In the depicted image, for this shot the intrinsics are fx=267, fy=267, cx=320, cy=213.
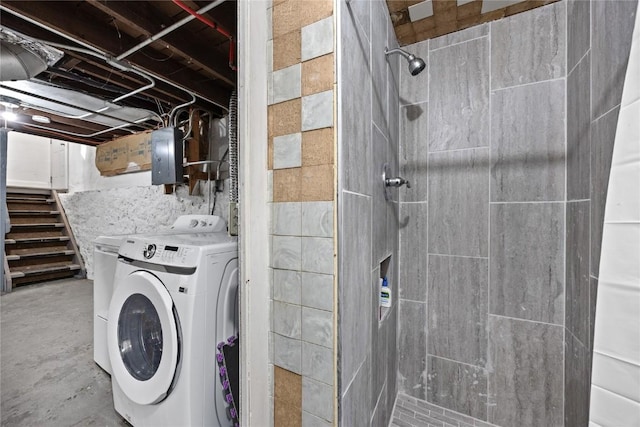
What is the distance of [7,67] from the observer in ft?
5.31

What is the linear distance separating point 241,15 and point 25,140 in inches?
177

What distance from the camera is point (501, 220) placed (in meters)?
1.44

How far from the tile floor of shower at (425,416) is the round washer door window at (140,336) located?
1314mm

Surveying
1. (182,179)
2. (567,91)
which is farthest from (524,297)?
(182,179)

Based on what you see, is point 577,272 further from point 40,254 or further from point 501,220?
point 40,254

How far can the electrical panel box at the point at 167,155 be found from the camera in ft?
7.67

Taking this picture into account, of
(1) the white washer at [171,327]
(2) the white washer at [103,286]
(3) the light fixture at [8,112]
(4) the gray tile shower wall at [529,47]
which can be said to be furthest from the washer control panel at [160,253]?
(3) the light fixture at [8,112]

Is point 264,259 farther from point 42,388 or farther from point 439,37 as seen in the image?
point 42,388

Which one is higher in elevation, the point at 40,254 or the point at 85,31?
the point at 85,31

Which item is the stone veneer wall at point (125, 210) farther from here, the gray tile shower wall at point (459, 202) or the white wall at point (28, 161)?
the gray tile shower wall at point (459, 202)

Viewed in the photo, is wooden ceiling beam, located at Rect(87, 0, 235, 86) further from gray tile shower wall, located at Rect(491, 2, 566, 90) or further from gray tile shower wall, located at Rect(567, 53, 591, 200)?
gray tile shower wall, located at Rect(567, 53, 591, 200)

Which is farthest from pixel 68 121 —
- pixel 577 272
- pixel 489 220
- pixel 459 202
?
pixel 577 272

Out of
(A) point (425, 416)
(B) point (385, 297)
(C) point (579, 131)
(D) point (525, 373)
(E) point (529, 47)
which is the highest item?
(E) point (529, 47)

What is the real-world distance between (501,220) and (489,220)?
55 mm
